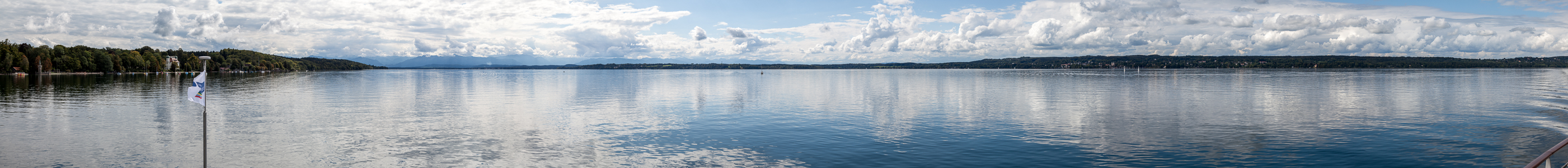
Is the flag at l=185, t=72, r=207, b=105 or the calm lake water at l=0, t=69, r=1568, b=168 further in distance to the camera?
the calm lake water at l=0, t=69, r=1568, b=168

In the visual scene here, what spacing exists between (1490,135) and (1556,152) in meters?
5.22

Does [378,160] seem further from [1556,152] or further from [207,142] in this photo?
[1556,152]

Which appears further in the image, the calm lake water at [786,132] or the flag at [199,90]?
the calm lake water at [786,132]

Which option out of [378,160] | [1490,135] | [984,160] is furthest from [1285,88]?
[378,160]

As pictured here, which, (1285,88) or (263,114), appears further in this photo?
(1285,88)

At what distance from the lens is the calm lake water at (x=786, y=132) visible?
52.1 feet

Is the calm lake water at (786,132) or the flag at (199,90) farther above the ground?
the flag at (199,90)

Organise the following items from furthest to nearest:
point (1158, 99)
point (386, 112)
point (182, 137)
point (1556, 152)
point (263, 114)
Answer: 1. point (1158, 99)
2. point (386, 112)
3. point (263, 114)
4. point (182, 137)
5. point (1556, 152)

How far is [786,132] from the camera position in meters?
21.6

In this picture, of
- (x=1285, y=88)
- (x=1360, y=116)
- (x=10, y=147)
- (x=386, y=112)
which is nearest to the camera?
(x=10, y=147)

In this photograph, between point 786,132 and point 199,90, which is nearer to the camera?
point 199,90

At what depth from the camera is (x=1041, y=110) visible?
30.9m

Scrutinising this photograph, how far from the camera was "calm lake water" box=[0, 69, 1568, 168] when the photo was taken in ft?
52.1

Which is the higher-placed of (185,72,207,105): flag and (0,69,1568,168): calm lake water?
(185,72,207,105): flag
